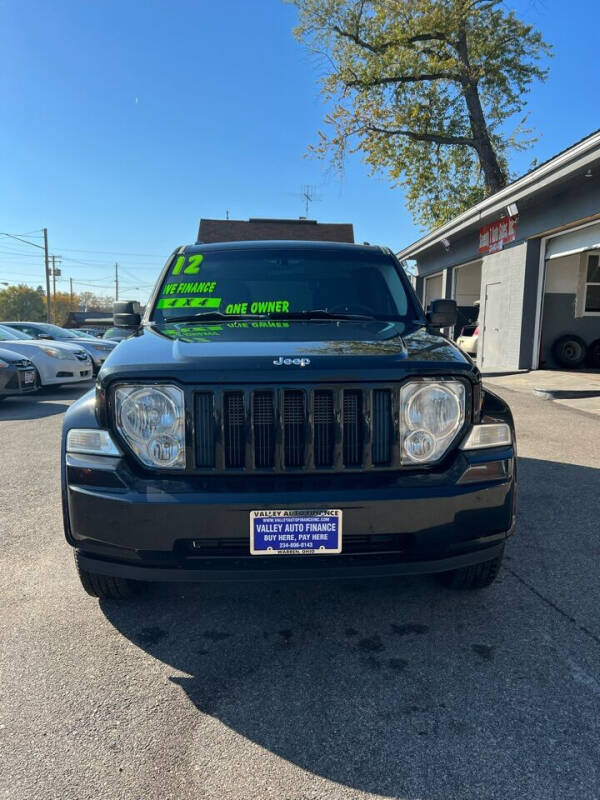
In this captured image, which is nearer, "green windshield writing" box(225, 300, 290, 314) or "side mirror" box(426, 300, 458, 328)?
"green windshield writing" box(225, 300, 290, 314)

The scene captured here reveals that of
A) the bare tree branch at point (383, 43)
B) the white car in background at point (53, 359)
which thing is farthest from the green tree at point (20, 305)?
the white car in background at point (53, 359)

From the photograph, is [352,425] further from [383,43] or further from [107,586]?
[383,43]

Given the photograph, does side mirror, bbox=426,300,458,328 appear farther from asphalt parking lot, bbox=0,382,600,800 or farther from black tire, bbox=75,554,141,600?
black tire, bbox=75,554,141,600

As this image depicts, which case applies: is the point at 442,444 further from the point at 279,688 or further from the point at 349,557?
the point at 279,688

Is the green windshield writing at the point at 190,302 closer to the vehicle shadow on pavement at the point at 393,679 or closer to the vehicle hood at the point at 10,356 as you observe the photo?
the vehicle shadow on pavement at the point at 393,679

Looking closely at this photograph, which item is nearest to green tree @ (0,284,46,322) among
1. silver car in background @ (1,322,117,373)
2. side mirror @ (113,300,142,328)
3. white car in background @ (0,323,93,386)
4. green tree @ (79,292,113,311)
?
green tree @ (79,292,113,311)

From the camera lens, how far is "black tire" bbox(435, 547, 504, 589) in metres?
2.60

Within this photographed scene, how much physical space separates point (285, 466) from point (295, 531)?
26 cm

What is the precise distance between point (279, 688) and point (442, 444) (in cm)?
112

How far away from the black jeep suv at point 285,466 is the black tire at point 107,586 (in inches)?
8.6

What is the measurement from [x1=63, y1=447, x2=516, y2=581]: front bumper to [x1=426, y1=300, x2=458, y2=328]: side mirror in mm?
1463

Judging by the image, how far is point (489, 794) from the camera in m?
1.60

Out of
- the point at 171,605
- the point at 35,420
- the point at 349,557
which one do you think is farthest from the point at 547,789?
the point at 35,420

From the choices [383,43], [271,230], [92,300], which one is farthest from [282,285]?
[92,300]
